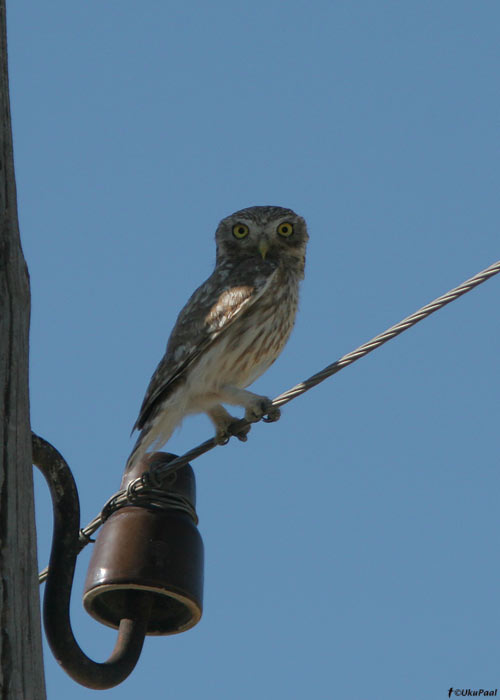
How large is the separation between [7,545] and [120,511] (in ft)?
4.40

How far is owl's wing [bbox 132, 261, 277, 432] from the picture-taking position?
5.77m

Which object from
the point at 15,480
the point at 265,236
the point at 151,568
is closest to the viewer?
the point at 15,480

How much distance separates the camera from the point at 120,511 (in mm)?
3793

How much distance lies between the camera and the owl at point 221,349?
5684mm

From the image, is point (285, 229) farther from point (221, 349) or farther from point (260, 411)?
point (260, 411)

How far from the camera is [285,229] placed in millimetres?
6906

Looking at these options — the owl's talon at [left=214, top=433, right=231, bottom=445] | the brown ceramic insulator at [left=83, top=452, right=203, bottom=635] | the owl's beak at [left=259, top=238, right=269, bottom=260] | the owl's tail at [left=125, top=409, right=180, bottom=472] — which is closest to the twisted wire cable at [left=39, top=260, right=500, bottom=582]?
the brown ceramic insulator at [left=83, top=452, right=203, bottom=635]

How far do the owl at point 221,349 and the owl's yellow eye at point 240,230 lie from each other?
528mm

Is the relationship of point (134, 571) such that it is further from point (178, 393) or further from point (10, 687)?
point (178, 393)

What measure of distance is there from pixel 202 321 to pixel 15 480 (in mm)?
3419

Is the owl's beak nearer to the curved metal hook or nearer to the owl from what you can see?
the owl

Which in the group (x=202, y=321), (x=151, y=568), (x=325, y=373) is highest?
(x=202, y=321)

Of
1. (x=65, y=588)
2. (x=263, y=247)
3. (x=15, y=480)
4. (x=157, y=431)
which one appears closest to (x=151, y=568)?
(x=65, y=588)

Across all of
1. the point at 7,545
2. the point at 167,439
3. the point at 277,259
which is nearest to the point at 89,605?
the point at 7,545
